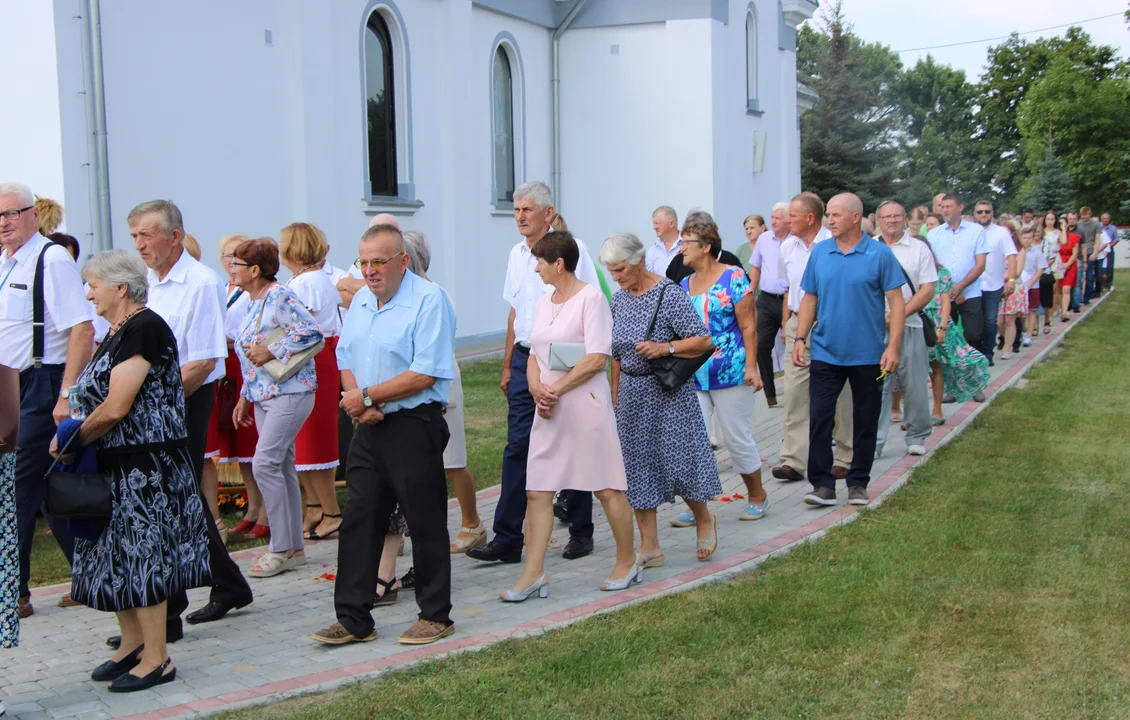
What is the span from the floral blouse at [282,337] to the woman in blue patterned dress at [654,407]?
71.3 inches

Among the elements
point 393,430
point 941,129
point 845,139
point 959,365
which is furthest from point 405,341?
point 941,129

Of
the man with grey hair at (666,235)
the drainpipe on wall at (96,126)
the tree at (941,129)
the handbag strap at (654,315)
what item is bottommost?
the handbag strap at (654,315)

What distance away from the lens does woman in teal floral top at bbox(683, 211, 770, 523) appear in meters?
7.60

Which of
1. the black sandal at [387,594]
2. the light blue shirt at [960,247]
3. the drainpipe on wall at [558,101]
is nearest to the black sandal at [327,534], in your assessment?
the black sandal at [387,594]

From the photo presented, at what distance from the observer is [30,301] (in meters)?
6.06

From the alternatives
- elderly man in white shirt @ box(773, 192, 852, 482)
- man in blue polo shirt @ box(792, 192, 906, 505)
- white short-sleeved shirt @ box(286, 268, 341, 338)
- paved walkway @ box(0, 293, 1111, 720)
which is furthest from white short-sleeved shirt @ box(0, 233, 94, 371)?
elderly man in white shirt @ box(773, 192, 852, 482)

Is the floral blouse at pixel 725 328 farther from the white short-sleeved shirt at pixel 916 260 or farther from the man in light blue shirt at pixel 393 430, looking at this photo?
the man in light blue shirt at pixel 393 430

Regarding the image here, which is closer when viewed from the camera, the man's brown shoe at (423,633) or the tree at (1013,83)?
the man's brown shoe at (423,633)

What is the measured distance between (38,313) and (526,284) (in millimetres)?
2684

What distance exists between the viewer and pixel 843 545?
6910 millimetres

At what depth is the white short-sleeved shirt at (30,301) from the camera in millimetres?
6031

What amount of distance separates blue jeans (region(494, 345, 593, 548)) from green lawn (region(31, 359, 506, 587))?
72.1 inches

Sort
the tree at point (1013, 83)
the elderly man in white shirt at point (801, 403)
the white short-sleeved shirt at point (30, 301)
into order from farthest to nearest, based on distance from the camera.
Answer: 1. the tree at point (1013, 83)
2. the elderly man in white shirt at point (801, 403)
3. the white short-sleeved shirt at point (30, 301)

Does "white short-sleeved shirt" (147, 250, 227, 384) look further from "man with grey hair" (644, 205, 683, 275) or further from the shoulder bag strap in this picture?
"man with grey hair" (644, 205, 683, 275)
